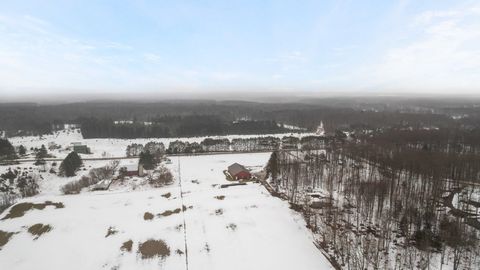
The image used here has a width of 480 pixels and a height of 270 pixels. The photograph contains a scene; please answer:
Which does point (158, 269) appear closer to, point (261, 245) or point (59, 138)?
point (261, 245)

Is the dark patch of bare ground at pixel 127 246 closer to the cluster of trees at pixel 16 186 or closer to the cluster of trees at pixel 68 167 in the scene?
the cluster of trees at pixel 16 186

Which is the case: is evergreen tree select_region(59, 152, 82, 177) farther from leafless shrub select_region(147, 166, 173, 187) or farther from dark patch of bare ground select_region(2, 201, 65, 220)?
dark patch of bare ground select_region(2, 201, 65, 220)

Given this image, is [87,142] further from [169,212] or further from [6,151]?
[169,212]

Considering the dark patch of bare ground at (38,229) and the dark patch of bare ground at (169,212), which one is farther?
the dark patch of bare ground at (169,212)

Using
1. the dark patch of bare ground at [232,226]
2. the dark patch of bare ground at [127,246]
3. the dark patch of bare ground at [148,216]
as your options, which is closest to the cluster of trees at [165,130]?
the dark patch of bare ground at [148,216]

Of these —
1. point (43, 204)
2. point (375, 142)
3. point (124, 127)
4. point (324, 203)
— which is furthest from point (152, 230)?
point (124, 127)

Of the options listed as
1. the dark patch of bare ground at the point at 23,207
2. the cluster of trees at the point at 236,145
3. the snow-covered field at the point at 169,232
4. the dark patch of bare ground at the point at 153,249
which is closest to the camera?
the snow-covered field at the point at 169,232
